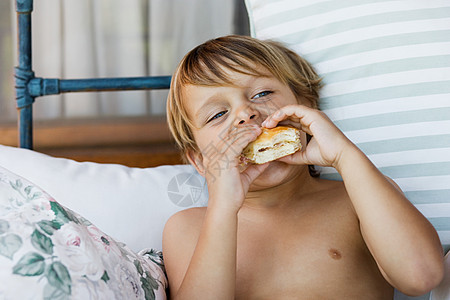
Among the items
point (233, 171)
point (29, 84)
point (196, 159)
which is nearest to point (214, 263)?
point (233, 171)

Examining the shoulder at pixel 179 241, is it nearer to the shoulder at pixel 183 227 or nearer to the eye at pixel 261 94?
the shoulder at pixel 183 227

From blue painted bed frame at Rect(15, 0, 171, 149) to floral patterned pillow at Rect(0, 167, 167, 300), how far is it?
731 millimetres

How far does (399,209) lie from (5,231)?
24.5 inches

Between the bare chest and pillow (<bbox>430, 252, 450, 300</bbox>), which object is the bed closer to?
pillow (<bbox>430, 252, 450, 300</bbox>)

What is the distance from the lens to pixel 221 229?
3.15 feet

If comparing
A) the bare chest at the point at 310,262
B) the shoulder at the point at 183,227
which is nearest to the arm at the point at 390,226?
the bare chest at the point at 310,262

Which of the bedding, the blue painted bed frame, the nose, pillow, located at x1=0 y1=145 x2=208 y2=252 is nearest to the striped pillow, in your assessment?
the bedding

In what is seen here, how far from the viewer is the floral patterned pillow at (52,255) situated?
0.64 metres

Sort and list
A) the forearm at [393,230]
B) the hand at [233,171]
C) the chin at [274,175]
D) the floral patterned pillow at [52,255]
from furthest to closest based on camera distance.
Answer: the chin at [274,175] < the hand at [233,171] < the forearm at [393,230] < the floral patterned pillow at [52,255]

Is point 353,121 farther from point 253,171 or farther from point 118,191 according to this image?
point 118,191

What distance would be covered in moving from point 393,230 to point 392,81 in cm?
42

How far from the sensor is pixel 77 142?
2.25m

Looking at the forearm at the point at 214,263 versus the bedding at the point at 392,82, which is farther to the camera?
the bedding at the point at 392,82

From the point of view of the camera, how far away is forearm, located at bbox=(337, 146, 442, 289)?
0.87 meters
